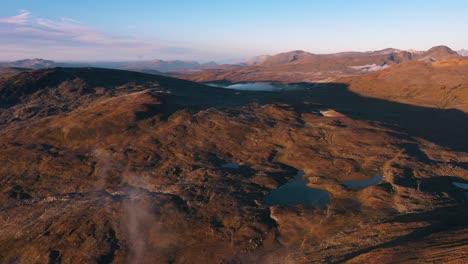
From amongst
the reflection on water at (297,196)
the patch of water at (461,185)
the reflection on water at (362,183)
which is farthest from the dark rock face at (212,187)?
the patch of water at (461,185)

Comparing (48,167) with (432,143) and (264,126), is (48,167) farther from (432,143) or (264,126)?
(432,143)

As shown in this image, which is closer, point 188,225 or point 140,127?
point 188,225

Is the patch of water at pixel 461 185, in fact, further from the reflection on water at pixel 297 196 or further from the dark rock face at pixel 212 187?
the reflection on water at pixel 297 196

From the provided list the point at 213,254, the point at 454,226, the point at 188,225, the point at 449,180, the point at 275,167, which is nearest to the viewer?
the point at 213,254

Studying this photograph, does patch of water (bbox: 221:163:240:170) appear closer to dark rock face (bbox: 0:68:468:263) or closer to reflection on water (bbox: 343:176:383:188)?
dark rock face (bbox: 0:68:468:263)

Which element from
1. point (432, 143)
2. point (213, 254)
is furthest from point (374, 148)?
point (213, 254)

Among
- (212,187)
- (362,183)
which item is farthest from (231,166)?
(362,183)
